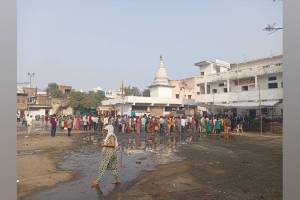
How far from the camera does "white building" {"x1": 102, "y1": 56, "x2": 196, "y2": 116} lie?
3581 cm

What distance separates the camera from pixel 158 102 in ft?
124

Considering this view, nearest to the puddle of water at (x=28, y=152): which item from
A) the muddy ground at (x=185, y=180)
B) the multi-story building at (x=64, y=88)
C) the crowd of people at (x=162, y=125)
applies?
the muddy ground at (x=185, y=180)

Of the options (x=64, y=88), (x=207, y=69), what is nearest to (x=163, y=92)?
(x=207, y=69)

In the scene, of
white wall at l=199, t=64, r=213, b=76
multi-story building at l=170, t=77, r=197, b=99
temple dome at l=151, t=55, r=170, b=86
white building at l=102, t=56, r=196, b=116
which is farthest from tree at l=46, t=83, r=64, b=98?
white wall at l=199, t=64, r=213, b=76

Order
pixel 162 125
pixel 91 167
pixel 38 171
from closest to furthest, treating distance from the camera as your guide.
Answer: pixel 38 171
pixel 91 167
pixel 162 125

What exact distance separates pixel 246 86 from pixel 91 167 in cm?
2442

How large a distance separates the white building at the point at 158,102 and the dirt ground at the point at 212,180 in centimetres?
2144

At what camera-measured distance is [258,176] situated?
359 inches

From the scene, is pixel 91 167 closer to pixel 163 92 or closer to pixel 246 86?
pixel 246 86

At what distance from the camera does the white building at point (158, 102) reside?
3581cm

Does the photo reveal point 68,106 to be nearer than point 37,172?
No
